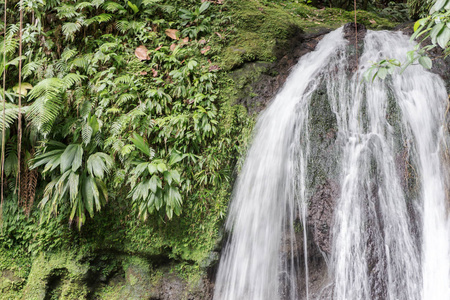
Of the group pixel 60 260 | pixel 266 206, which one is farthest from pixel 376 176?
pixel 60 260

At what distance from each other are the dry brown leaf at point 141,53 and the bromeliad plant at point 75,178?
155cm

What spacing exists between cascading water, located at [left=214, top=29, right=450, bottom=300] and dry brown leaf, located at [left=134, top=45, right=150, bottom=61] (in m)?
1.92

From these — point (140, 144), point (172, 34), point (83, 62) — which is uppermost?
point (172, 34)

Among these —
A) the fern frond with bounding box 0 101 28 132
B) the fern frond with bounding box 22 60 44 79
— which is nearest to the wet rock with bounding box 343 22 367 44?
the fern frond with bounding box 22 60 44 79

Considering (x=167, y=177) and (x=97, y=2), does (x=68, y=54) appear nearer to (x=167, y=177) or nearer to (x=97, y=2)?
(x=97, y=2)

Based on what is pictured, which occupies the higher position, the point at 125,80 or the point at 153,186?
the point at 125,80

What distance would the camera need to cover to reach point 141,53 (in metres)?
4.26

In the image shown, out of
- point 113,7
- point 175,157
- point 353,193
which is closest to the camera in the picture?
point 353,193

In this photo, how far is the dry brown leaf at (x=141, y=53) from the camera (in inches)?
167

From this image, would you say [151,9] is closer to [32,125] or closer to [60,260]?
[32,125]

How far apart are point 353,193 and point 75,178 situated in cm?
311

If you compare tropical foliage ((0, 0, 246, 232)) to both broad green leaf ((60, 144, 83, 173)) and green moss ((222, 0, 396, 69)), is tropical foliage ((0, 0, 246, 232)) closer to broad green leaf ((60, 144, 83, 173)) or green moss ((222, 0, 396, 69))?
broad green leaf ((60, 144, 83, 173))

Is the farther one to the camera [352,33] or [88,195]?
[352,33]

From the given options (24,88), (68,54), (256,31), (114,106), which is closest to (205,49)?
(256,31)
